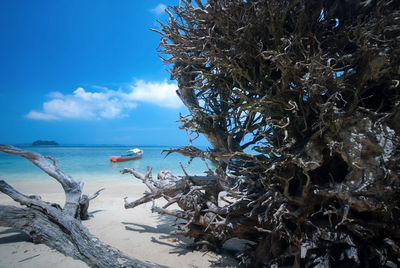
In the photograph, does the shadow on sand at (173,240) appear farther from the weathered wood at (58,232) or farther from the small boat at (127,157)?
the small boat at (127,157)

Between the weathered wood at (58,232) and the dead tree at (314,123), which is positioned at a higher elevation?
the dead tree at (314,123)

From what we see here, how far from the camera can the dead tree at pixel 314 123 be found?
256 cm

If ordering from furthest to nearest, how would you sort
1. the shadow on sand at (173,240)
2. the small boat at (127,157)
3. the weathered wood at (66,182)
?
1. the small boat at (127,157)
2. the weathered wood at (66,182)
3. the shadow on sand at (173,240)

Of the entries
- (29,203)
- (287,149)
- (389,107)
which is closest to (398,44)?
(389,107)

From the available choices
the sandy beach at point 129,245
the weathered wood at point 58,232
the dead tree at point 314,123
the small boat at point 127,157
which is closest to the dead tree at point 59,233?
the weathered wood at point 58,232

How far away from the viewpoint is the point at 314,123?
2.96 metres

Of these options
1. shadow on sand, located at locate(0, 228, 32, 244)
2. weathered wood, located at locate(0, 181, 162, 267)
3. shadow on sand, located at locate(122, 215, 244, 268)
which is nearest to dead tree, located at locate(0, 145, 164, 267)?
weathered wood, located at locate(0, 181, 162, 267)

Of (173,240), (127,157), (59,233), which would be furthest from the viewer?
(127,157)

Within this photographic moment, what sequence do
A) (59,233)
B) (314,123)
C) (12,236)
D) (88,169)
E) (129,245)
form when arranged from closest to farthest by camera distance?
(314,123) → (59,233) → (12,236) → (129,245) → (88,169)

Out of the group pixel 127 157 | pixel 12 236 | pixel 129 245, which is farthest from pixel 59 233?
pixel 127 157

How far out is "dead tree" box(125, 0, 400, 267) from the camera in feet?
8.40

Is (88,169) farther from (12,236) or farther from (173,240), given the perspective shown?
(173,240)

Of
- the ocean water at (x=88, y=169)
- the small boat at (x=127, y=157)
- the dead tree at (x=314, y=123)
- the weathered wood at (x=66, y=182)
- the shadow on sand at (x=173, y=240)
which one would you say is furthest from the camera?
the small boat at (x=127, y=157)

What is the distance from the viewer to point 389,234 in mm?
2898
